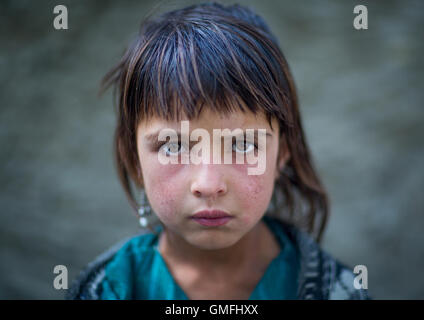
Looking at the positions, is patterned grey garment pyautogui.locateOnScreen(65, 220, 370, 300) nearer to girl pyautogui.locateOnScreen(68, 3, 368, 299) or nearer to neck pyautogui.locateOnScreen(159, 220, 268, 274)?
girl pyautogui.locateOnScreen(68, 3, 368, 299)

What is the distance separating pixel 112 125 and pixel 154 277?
3.58 ft

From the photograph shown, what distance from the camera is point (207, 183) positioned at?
0.78 m

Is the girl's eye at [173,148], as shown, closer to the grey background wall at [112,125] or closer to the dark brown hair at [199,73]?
the dark brown hair at [199,73]

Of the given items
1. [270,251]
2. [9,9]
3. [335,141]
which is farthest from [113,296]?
[9,9]

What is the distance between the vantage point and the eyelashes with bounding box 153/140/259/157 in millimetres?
821

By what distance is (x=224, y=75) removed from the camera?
2.66 ft

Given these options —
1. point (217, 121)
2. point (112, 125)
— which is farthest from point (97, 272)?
point (112, 125)

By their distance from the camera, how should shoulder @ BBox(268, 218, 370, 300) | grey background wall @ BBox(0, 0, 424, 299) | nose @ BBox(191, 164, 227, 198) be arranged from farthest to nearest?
grey background wall @ BBox(0, 0, 424, 299), shoulder @ BBox(268, 218, 370, 300), nose @ BBox(191, 164, 227, 198)

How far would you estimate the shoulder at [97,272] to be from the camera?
988 millimetres

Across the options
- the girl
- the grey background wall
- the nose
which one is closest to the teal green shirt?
the girl

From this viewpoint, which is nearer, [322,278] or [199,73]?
[199,73]

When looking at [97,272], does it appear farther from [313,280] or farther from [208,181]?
[313,280]

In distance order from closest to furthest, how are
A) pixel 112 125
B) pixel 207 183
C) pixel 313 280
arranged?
1. pixel 207 183
2. pixel 313 280
3. pixel 112 125

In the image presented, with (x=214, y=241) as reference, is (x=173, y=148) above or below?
above
